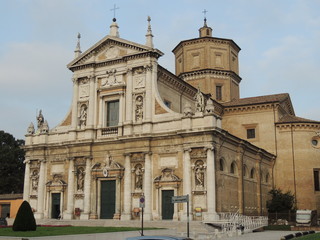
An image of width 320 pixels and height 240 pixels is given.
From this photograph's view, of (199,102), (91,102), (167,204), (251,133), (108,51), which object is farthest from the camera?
(251,133)

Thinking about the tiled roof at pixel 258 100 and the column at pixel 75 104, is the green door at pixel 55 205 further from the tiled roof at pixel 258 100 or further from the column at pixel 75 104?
the tiled roof at pixel 258 100

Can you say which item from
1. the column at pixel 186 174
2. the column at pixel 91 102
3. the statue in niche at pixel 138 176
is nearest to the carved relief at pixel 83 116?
the column at pixel 91 102

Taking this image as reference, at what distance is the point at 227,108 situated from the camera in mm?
44938

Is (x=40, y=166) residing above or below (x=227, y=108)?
below

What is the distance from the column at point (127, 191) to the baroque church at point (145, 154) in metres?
0.07

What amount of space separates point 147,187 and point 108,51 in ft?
39.6

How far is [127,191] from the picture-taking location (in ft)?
104

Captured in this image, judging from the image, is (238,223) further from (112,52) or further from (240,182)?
(112,52)

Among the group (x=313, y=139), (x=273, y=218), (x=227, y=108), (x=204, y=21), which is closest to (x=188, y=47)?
(x=204, y=21)

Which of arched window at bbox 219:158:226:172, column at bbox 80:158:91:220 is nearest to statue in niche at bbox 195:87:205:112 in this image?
arched window at bbox 219:158:226:172

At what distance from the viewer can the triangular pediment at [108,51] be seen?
111ft

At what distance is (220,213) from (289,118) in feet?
63.3

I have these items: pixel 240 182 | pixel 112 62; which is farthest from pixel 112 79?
pixel 240 182

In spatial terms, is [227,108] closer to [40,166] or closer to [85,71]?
[85,71]
